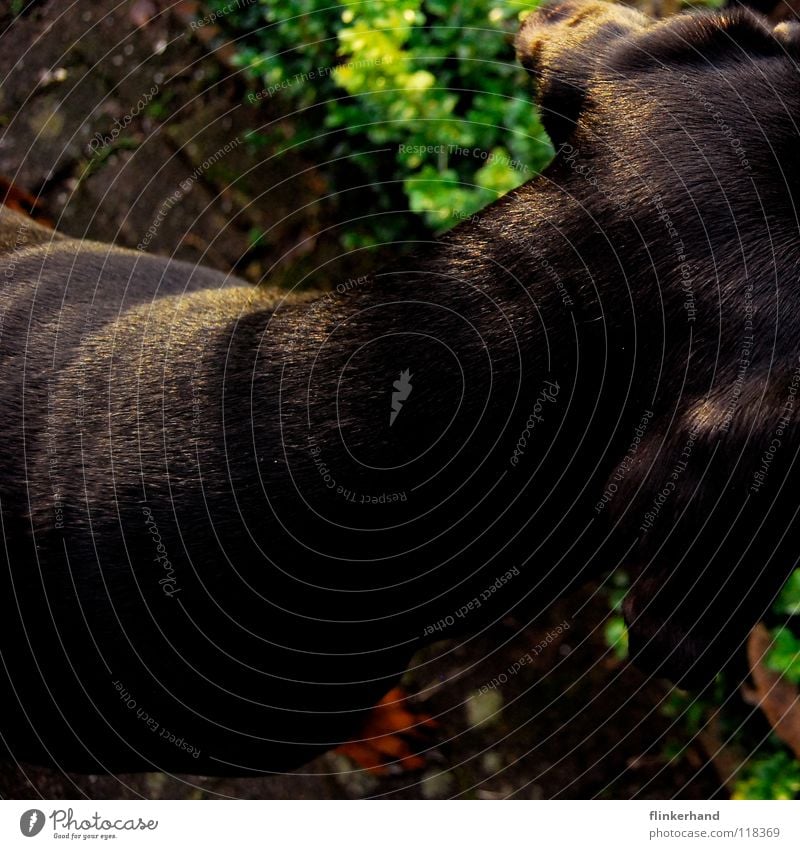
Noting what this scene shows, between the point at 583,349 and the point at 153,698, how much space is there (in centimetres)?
109

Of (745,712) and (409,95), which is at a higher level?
(409,95)

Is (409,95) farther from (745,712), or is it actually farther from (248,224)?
(745,712)

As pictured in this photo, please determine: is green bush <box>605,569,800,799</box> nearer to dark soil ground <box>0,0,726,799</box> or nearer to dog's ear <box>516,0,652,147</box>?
dark soil ground <box>0,0,726,799</box>

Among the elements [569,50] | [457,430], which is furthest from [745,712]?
[569,50]

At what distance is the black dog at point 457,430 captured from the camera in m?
1.63

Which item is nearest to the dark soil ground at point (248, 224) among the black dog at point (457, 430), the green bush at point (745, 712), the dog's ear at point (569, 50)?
the green bush at point (745, 712)

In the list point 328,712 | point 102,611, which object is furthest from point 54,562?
point 328,712

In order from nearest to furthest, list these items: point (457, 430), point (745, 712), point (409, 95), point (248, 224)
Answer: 1. point (457, 430)
2. point (409, 95)
3. point (745, 712)
4. point (248, 224)

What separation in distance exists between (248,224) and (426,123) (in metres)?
0.84

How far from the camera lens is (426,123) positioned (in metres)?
3.06

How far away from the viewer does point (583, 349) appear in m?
1.68

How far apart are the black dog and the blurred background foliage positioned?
1006 mm

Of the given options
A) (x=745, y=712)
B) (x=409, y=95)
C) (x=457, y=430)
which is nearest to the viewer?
(x=457, y=430)

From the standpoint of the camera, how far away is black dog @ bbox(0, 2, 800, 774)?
1631 millimetres
